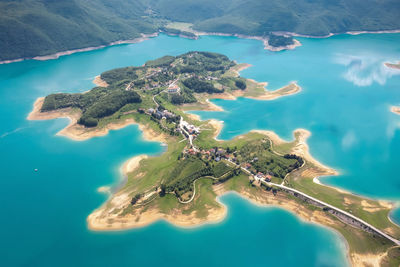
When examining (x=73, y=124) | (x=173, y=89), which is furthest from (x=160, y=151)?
(x=173, y=89)

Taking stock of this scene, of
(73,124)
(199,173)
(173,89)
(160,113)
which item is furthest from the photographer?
→ (173,89)

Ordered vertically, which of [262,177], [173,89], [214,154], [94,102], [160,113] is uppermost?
[173,89]

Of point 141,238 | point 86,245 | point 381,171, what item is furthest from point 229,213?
point 381,171

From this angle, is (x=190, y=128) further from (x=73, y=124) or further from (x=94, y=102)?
(x=94, y=102)

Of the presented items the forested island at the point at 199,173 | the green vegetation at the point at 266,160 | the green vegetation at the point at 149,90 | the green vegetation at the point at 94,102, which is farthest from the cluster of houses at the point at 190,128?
the green vegetation at the point at 94,102

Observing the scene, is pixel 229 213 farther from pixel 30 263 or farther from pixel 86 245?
pixel 30 263

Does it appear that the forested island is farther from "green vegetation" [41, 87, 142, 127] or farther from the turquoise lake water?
the turquoise lake water

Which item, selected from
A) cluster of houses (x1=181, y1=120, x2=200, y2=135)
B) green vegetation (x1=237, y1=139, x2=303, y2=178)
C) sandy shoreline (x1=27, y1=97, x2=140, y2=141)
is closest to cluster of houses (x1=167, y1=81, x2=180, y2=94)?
sandy shoreline (x1=27, y1=97, x2=140, y2=141)
